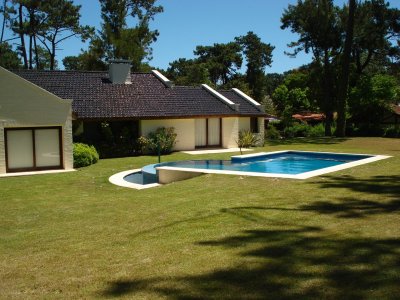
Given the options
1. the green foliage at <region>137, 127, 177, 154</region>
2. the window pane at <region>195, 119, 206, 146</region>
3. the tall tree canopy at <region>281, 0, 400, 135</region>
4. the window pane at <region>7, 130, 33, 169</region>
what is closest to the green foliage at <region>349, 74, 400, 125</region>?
the tall tree canopy at <region>281, 0, 400, 135</region>

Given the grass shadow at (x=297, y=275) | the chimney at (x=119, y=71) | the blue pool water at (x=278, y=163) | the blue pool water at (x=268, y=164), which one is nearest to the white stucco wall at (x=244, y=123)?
the blue pool water at (x=268, y=164)

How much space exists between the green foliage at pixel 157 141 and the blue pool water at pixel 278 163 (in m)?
5.72

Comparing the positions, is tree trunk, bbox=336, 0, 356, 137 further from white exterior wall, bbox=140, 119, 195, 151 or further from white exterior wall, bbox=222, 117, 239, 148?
white exterior wall, bbox=140, 119, 195, 151

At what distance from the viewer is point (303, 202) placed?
33.1 feet

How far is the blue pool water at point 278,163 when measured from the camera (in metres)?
19.6

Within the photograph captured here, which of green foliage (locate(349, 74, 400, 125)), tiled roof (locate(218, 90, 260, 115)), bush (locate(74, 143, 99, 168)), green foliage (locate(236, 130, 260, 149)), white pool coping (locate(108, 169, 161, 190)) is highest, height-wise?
green foliage (locate(349, 74, 400, 125))

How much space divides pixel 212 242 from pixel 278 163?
607 inches

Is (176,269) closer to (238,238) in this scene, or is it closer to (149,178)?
(238,238)

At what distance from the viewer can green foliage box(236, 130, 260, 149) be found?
29.0 m

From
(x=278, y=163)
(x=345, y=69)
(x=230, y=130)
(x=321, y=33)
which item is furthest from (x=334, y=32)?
(x=278, y=163)

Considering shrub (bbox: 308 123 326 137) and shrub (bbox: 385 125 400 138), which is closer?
shrub (bbox: 385 125 400 138)

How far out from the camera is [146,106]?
90.7ft

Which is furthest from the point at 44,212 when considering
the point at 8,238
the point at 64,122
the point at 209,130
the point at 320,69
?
the point at 320,69

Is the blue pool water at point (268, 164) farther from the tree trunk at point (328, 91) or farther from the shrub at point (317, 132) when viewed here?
the shrub at point (317, 132)
